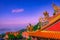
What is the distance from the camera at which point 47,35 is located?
24.5 feet

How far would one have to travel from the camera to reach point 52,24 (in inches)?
317

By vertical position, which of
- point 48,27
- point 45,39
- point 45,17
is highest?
point 45,17

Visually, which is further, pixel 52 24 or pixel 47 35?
pixel 52 24

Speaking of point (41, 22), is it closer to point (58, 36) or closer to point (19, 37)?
point (58, 36)

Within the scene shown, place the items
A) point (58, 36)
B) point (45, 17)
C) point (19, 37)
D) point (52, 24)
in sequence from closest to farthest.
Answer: point (58, 36), point (52, 24), point (45, 17), point (19, 37)

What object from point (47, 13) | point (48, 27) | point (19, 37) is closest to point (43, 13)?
point (47, 13)

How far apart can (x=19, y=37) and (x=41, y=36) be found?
2289 cm

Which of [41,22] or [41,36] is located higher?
[41,22]

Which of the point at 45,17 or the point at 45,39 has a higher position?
the point at 45,17

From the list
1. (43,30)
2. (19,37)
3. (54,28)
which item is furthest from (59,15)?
(19,37)

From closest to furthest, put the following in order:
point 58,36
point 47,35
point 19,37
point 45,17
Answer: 1. point 58,36
2. point 47,35
3. point 45,17
4. point 19,37

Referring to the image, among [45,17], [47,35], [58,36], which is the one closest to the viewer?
[58,36]

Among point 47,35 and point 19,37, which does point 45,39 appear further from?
point 19,37

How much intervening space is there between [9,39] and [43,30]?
22.9m
